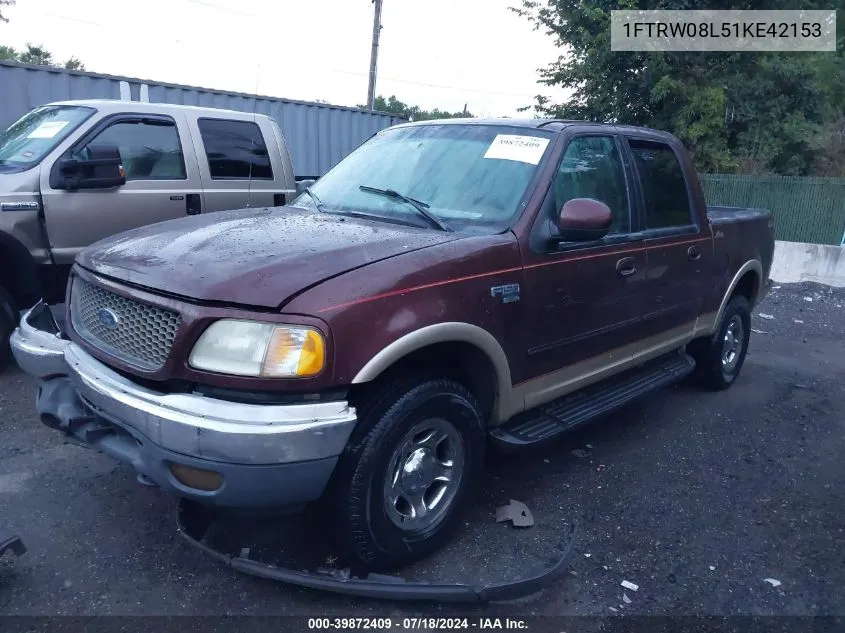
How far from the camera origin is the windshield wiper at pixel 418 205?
3.41 metres

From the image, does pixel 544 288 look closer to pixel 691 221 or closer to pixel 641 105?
pixel 691 221

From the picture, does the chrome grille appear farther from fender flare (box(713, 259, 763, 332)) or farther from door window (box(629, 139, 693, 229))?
fender flare (box(713, 259, 763, 332))

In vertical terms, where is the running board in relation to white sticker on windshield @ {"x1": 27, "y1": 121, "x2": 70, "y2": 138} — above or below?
below

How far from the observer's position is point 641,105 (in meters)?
16.3

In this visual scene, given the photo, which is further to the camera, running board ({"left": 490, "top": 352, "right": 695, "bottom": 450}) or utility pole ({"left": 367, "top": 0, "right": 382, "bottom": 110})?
utility pole ({"left": 367, "top": 0, "right": 382, "bottom": 110})

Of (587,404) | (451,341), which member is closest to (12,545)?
(451,341)

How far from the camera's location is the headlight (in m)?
2.53

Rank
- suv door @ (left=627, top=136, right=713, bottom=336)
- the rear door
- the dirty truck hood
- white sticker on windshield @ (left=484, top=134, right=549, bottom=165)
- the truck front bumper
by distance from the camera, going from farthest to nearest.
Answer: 1. the rear door
2. suv door @ (left=627, top=136, right=713, bottom=336)
3. white sticker on windshield @ (left=484, top=134, right=549, bottom=165)
4. the dirty truck hood
5. the truck front bumper

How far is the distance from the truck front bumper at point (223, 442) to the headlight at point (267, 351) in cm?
12

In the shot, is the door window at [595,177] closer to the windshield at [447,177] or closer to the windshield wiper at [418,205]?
the windshield at [447,177]

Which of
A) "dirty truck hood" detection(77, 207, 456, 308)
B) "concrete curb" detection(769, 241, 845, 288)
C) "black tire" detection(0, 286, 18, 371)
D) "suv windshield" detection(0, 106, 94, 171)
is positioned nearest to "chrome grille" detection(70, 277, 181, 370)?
"dirty truck hood" detection(77, 207, 456, 308)

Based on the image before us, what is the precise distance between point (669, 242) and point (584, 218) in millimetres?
1418

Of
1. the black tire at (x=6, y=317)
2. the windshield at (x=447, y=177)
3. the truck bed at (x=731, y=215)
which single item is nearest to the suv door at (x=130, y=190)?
the black tire at (x=6, y=317)

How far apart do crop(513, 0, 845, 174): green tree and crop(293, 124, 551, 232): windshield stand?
12337 millimetres
